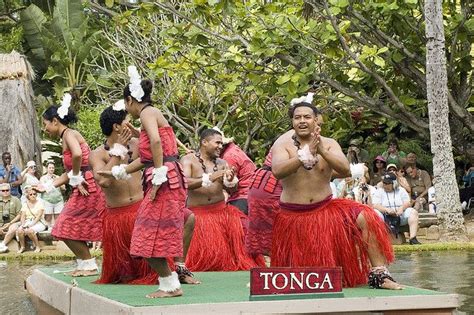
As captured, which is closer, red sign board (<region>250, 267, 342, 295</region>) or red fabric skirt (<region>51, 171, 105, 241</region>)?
red sign board (<region>250, 267, 342, 295</region>)

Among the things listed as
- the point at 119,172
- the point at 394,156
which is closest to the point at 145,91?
the point at 119,172

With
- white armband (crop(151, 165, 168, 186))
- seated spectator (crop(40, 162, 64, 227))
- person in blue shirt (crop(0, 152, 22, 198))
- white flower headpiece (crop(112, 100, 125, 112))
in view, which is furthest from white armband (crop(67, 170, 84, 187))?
person in blue shirt (crop(0, 152, 22, 198))

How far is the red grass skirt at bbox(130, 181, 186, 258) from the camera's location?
7.09m

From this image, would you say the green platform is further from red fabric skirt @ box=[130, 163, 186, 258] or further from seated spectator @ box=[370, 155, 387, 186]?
seated spectator @ box=[370, 155, 387, 186]

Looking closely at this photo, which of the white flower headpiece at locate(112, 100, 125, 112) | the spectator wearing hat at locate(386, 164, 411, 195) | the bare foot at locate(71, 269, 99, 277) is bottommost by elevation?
the bare foot at locate(71, 269, 99, 277)

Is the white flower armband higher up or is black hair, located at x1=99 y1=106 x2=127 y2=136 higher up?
black hair, located at x1=99 y1=106 x2=127 y2=136

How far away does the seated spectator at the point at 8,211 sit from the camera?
14.9 meters

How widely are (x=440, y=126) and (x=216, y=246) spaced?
20.6 ft

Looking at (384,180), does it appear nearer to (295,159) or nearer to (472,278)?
(472,278)

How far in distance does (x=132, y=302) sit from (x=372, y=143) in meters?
13.0

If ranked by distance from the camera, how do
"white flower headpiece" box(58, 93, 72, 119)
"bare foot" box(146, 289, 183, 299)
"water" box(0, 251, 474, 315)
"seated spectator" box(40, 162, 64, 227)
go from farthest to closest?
"seated spectator" box(40, 162, 64, 227)
"water" box(0, 251, 474, 315)
"white flower headpiece" box(58, 93, 72, 119)
"bare foot" box(146, 289, 183, 299)

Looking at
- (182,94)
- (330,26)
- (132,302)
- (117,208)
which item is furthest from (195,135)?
(132,302)

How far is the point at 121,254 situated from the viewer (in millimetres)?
8164

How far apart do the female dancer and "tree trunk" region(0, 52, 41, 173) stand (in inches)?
408
